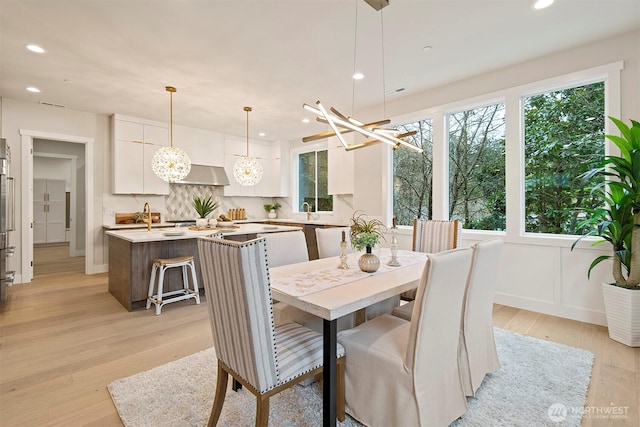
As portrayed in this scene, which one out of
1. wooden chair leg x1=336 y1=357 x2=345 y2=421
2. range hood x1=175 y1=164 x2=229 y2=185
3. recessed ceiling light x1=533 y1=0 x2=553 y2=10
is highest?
recessed ceiling light x1=533 y1=0 x2=553 y2=10

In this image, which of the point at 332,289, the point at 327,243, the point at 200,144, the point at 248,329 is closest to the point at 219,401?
the point at 248,329

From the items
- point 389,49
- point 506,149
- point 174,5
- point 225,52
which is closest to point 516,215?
point 506,149

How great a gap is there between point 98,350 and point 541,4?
4.52 meters

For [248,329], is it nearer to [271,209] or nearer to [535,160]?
[535,160]

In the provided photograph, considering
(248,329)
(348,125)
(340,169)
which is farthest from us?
(340,169)

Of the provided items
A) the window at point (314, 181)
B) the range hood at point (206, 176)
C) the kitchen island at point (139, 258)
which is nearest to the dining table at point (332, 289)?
the kitchen island at point (139, 258)

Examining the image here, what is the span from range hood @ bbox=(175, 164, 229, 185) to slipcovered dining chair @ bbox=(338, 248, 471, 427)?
5.05m

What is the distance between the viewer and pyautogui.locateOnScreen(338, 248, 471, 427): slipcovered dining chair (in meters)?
1.41

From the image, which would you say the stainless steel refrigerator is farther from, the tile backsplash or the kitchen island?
the tile backsplash

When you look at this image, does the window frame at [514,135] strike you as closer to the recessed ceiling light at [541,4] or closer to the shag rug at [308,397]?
the recessed ceiling light at [541,4]

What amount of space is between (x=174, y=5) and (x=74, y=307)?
3.38m

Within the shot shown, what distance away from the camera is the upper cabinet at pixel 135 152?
5.16 m

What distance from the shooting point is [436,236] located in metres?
3.18

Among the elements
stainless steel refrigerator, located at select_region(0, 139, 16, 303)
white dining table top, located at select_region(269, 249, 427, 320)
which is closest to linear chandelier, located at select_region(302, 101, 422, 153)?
white dining table top, located at select_region(269, 249, 427, 320)
